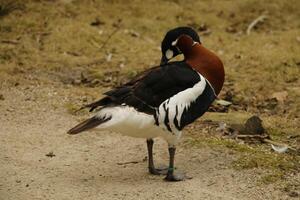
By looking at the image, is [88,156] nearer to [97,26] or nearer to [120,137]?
[120,137]

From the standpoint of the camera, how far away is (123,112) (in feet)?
19.4

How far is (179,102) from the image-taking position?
598 cm

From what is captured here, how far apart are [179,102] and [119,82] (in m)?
3.10

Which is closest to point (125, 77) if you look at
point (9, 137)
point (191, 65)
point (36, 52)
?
point (36, 52)

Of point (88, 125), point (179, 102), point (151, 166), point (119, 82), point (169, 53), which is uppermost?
point (169, 53)

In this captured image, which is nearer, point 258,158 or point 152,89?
point 152,89

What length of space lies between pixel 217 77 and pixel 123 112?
894 millimetres

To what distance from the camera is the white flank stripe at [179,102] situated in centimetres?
595

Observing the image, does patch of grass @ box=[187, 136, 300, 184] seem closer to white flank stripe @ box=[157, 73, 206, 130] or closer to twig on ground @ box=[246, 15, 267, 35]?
white flank stripe @ box=[157, 73, 206, 130]

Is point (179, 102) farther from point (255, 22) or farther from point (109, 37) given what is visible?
point (255, 22)

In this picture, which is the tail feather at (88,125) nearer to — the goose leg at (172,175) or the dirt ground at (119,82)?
the dirt ground at (119,82)

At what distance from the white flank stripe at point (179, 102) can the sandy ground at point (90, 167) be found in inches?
21.6

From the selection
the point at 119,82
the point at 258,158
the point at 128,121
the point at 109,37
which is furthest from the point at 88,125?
the point at 109,37

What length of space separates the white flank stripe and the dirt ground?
553 millimetres
